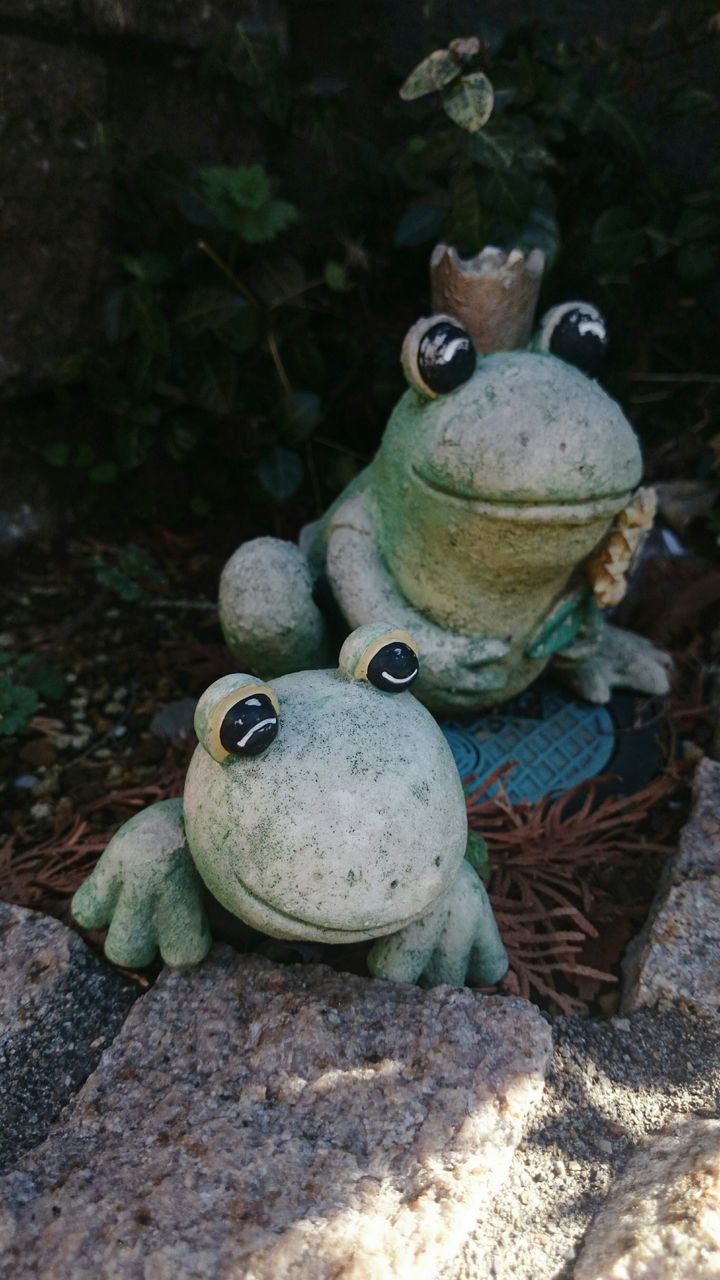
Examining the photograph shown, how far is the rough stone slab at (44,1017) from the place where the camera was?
149cm

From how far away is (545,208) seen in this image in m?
2.57

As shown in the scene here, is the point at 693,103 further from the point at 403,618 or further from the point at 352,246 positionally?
the point at 403,618

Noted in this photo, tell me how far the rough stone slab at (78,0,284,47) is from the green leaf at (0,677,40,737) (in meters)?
1.69

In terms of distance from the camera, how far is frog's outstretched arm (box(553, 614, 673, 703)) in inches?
92.7

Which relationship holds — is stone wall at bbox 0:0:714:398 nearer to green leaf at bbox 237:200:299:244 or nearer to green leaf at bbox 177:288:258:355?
green leaf at bbox 177:288:258:355

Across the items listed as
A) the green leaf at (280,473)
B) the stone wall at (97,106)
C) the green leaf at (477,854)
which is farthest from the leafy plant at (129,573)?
the green leaf at (477,854)

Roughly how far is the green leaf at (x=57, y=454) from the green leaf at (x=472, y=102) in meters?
1.36

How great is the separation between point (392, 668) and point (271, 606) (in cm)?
52

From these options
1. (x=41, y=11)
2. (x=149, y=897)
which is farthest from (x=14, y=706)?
(x=41, y=11)

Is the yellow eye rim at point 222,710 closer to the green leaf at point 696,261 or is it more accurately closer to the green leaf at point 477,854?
the green leaf at point 477,854

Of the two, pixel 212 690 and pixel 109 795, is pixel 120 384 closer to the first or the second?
pixel 109 795

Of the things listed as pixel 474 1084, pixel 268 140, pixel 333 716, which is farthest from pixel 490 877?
pixel 268 140

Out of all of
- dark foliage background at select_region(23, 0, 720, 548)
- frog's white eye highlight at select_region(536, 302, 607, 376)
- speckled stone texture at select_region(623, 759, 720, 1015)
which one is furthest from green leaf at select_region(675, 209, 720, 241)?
speckled stone texture at select_region(623, 759, 720, 1015)

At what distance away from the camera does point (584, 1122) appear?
148cm
